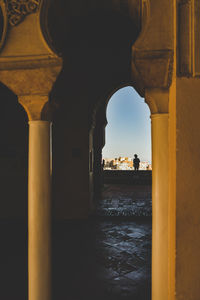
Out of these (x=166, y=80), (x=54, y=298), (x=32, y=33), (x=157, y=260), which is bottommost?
→ (x=54, y=298)

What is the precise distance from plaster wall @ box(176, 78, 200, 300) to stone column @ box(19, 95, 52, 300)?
4.06ft

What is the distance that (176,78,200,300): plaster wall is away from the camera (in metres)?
1.66

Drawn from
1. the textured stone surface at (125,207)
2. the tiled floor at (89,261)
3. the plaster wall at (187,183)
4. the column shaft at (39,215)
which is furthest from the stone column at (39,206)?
the textured stone surface at (125,207)

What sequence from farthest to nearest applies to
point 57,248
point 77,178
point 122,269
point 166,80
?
point 77,178
point 57,248
point 122,269
point 166,80

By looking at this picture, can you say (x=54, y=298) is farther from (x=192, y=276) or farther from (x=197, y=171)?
(x=197, y=171)

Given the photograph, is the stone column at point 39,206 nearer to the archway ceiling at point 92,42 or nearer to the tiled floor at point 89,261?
the archway ceiling at point 92,42

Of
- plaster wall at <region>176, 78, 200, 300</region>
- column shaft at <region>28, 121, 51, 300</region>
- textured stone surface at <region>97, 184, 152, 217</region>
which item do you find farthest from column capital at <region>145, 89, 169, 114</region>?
textured stone surface at <region>97, 184, 152, 217</region>

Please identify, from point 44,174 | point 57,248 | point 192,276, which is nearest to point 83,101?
point 57,248

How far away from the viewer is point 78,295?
2707mm

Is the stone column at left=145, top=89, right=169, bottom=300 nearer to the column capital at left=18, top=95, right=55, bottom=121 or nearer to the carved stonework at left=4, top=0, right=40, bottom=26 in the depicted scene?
the column capital at left=18, top=95, right=55, bottom=121

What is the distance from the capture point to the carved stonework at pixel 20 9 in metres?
2.05

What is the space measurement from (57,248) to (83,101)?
12.1 feet

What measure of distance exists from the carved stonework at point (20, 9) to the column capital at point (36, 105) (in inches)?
27.0

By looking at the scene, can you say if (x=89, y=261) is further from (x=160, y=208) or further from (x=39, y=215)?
(x=160, y=208)
